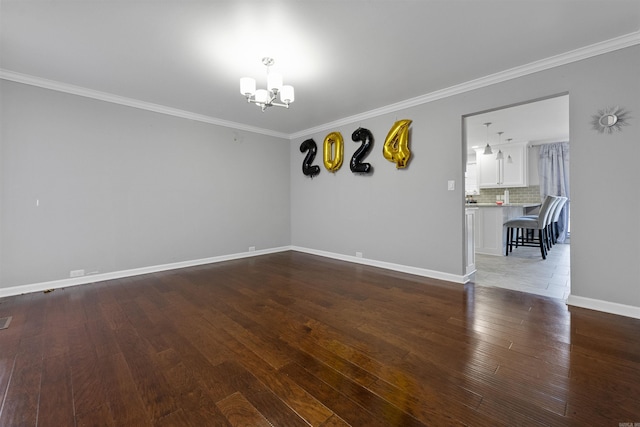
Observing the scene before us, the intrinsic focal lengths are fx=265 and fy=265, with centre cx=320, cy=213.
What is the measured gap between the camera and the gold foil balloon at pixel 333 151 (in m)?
4.72

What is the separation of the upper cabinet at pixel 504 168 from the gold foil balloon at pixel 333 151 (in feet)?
15.8

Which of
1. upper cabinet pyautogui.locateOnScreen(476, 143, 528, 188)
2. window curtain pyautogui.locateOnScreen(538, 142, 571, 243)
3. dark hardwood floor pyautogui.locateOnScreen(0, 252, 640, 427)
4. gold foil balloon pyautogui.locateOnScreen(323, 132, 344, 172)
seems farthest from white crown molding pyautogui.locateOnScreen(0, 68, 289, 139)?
window curtain pyautogui.locateOnScreen(538, 142, 571, 243)

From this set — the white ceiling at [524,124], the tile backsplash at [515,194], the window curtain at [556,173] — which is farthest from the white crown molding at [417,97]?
the tile backsplash at [515,194]

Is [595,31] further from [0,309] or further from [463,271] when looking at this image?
[0,309]

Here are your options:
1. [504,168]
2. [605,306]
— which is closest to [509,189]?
[504,168]

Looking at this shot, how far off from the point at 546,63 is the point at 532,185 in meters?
5.37

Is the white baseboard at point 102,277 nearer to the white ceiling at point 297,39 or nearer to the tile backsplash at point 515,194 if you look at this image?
the white ceiling at point 297,39

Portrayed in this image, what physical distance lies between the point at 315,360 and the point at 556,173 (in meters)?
7.83

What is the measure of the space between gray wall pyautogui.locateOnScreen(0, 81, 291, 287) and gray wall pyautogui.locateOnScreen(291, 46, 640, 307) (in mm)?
1493

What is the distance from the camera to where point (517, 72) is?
2924mm

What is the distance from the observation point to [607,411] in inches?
50.5

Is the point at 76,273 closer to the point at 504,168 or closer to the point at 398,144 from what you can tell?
the point at 398,144

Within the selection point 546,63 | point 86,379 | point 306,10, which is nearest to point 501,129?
point 546,63

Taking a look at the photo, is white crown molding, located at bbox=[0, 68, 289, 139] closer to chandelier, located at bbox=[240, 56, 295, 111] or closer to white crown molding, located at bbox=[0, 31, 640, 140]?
white crown molding, located at bbox=[0, 31, 640, 140]
